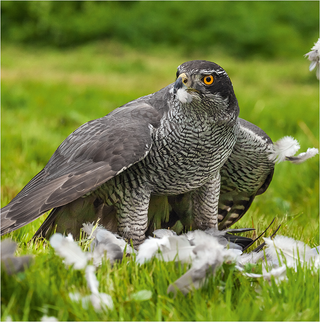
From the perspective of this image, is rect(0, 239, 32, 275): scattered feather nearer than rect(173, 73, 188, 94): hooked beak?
Yes

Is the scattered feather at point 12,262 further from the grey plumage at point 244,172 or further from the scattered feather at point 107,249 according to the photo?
Result: the grey plumage at point 244,172

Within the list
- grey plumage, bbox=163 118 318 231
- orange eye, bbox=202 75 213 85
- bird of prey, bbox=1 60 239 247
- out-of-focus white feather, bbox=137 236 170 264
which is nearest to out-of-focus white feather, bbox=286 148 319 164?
grey plumage, bbox=163 118 318 231

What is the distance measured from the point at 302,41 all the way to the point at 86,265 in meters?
22.9

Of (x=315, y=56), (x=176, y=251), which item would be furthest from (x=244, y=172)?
(x=176, y=251)

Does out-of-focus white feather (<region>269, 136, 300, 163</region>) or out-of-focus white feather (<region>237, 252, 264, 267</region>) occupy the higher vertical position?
out-of-focus white feather (<region>269, 136, 300, 163</region>)

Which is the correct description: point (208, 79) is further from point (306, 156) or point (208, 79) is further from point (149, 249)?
point (149, 249)

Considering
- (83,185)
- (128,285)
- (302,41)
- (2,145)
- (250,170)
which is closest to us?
(128,285)

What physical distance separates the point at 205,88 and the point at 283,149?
906 mm

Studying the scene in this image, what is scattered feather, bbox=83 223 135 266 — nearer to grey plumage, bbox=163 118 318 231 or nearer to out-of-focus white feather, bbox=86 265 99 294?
out-of-focus white feather, bbox=86 265 99 294

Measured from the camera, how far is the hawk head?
2.52 meters

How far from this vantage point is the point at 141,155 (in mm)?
2502

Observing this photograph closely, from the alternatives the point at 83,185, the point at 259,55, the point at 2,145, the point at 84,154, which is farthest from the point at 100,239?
the point at 259,55

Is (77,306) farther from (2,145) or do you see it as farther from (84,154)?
(2,145)

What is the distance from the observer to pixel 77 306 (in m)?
1.71
